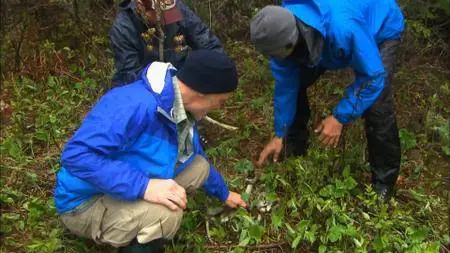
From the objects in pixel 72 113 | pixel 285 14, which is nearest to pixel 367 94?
pixel 285 14

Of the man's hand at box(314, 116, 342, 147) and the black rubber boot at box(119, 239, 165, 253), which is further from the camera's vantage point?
the man's hand at box(314, 116, 342, 147)

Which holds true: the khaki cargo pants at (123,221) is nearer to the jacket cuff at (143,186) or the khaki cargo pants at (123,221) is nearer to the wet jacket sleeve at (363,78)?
the jacket cuff at (143,186)

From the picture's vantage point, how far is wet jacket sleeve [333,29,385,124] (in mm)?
2787

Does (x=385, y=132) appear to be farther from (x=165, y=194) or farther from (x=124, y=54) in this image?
(x=124, y=54)

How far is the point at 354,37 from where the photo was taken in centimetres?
278

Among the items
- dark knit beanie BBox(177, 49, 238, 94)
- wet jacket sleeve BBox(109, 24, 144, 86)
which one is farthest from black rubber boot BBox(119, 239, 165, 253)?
wet jacket sleeve BBox(109, 24, 144, 86)

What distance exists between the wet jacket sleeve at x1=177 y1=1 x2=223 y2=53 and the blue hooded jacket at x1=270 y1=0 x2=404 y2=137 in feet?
3.10

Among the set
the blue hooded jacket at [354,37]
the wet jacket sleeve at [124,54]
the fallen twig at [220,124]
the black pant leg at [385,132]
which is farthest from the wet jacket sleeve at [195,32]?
the black pant leg at [385,132]

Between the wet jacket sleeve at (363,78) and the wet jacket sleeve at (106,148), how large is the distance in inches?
43.7

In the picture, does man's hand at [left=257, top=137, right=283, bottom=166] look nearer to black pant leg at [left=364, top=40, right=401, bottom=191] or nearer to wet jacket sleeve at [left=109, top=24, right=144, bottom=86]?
black pant leg at [left=364, top=40, right=401, bottom=191]

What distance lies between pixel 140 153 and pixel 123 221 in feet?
1.13

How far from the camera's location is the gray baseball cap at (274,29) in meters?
2.66

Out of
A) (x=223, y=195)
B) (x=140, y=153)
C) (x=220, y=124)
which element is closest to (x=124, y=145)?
(x=140, y=153)

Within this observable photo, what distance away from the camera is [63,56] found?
5.23 meters
